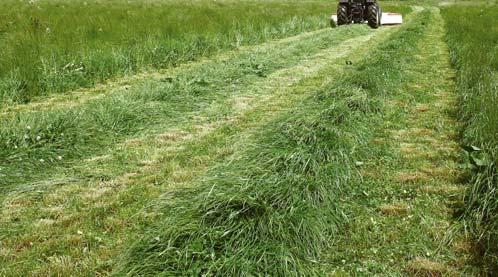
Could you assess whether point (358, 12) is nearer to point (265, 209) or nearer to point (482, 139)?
point (482, 139)

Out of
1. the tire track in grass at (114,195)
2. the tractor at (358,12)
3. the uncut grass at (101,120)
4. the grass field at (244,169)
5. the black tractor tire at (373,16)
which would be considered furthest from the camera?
the tractor at (358,12)

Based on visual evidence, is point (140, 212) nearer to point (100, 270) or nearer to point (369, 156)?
point (100, 270)

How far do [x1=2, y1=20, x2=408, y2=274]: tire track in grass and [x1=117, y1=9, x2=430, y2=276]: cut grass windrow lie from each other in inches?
12.0

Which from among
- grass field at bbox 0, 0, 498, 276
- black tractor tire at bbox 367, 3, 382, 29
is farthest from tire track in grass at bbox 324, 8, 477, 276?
black tractor tire at bbox 367, 3, 382, 29

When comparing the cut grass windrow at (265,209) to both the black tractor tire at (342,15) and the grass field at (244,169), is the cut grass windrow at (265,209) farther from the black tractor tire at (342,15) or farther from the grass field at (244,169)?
the black tractor tire at (342,15)

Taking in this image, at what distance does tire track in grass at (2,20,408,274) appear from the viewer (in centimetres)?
307

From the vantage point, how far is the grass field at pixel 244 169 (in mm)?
2869

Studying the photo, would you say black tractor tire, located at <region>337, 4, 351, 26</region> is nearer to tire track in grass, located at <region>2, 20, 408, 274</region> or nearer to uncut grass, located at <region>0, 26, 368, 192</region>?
uncut grass, located at <region>0, 26, 368, 192</region>

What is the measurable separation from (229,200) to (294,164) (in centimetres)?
94

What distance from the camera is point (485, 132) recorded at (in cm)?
441

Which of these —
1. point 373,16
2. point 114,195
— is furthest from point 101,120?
point 373,16

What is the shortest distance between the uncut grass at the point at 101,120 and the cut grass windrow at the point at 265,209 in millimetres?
1589

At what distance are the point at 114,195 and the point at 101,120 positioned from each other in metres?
1.94

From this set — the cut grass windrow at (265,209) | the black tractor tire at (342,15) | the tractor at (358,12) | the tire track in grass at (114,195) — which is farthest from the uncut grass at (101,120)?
the tractor at (358,12)
